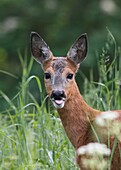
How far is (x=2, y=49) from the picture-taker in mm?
17562

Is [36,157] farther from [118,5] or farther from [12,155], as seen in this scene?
[118,5]

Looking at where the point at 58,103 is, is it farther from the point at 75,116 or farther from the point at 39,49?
the point at 39,49

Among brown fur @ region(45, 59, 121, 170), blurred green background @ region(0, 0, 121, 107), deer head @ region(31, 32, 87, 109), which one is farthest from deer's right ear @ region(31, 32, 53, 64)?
blurred green background @ region(0, 0, 121, 107)

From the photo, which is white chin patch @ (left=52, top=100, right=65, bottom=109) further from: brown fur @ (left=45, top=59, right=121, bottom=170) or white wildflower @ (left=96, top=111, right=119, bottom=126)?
white wildflower @ (left=96, top=111, right=119, bottom=126)

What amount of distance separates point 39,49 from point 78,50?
32cm

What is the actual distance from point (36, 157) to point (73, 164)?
0.34m

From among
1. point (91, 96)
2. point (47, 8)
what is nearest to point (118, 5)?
point (47, 8)

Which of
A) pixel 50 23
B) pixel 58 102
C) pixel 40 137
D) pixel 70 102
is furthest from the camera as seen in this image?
pixel 50 23

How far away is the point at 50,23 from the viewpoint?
18.1 metres

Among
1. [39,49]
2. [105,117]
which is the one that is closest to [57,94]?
[39,49]

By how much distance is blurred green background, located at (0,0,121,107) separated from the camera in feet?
53.5

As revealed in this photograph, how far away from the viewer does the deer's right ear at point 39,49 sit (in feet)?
24.5

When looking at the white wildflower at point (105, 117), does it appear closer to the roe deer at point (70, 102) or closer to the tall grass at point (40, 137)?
the roe deer at point (70, 102)

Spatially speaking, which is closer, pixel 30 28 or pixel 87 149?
pixel 87 149
